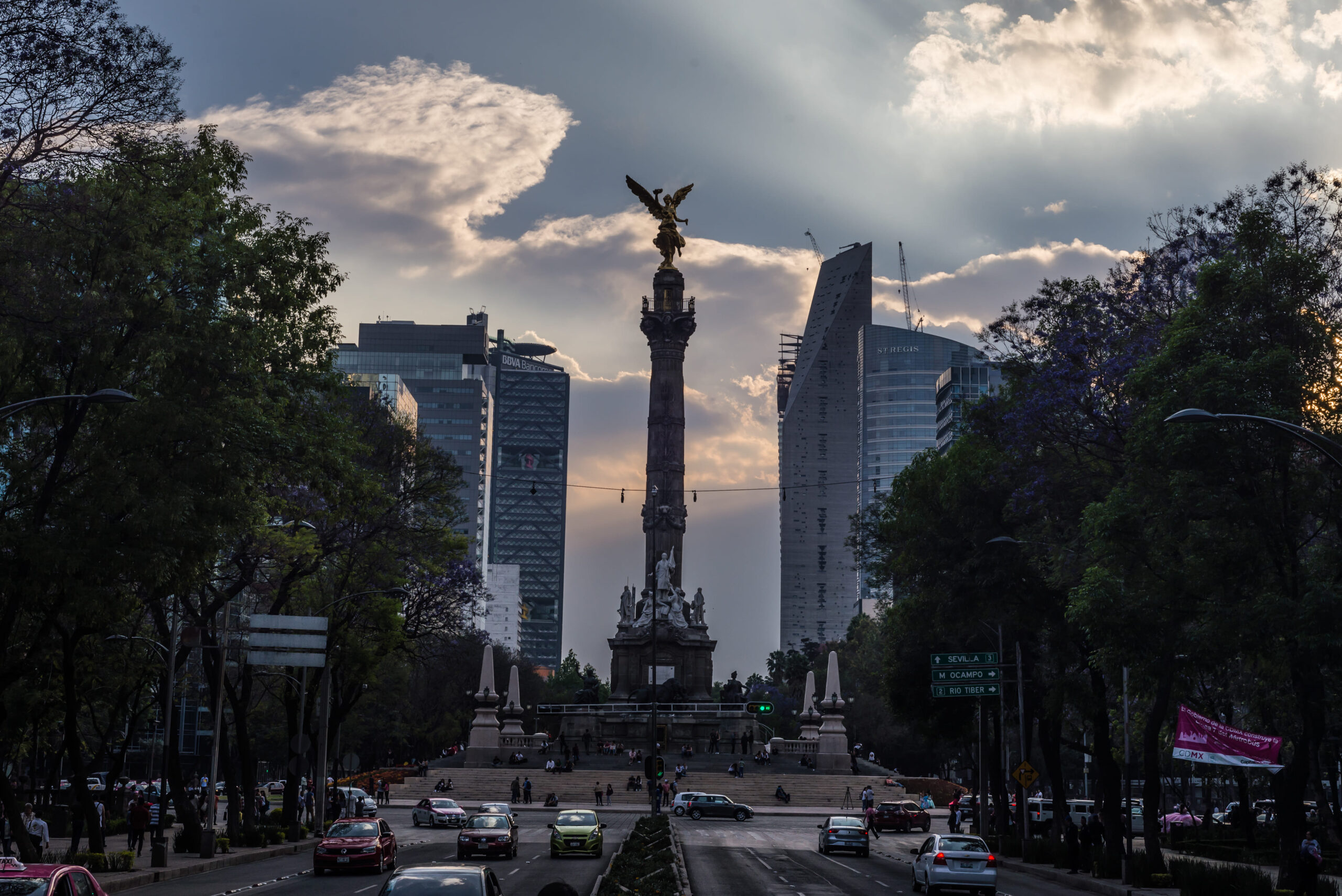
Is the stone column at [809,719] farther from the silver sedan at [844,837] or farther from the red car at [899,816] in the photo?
the silver sedan at [844,837]

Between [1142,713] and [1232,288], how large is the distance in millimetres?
20227

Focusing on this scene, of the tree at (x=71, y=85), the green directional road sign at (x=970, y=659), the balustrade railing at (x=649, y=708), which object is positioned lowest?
the balustrade railing at (x=649, y=708)

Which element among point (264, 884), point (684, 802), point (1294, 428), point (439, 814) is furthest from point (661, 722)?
point (1294, 428)

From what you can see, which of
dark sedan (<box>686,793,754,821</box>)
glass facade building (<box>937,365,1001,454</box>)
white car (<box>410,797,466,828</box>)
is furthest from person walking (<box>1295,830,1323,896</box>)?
glass facade building (<box>937,365,1001,454</box>)

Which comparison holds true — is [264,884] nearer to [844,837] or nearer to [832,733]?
[844,837]

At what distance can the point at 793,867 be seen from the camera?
120 ft

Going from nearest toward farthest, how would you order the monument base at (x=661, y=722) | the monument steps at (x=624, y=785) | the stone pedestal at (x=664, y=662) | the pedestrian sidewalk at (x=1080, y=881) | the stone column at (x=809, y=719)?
the pedestrian sidewalk at (x=1080, y=881) → the monument steps at (x=624, y=785) → the monument base at (x=661, y=722) → the stone column at (x=809, y=719) → the stone pedestal at (x=664, y=662)

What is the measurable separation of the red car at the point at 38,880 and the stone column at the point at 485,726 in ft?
225

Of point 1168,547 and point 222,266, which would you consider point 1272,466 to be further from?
point 222,266

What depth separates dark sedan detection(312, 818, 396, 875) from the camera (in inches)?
1288

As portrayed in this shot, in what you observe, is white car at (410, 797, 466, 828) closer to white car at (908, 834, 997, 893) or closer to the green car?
the green car

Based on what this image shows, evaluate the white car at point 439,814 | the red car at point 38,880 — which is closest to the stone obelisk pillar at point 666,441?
the white car at point 439,814

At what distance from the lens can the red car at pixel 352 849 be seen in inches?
1288

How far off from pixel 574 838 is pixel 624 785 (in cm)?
3778
